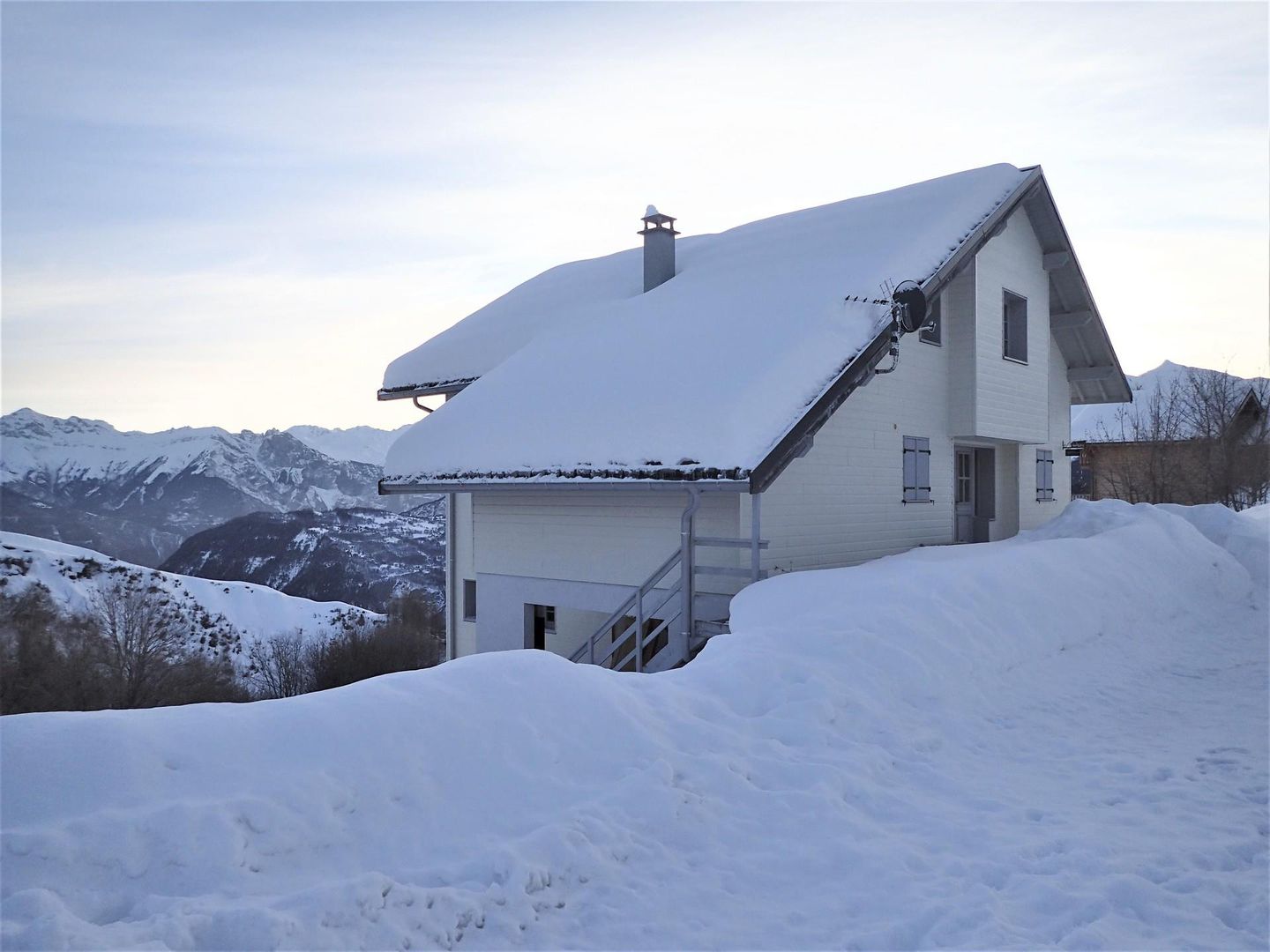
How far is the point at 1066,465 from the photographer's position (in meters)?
19.7

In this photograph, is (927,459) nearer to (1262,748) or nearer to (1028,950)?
(1262,748)

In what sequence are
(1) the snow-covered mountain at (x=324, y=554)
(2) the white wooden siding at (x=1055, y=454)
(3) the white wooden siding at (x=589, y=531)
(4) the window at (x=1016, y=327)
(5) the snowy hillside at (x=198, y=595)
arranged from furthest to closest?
(1) the snow-covered mountain at (x=324, y=554) < (5) the snowy hillside at (x=198, y=595) < (2) the white wooden siding at (x=1055, y=454) < (4) the window at (x=1016, y=327) < (3) the white wooden siding at (x=589, y=531)

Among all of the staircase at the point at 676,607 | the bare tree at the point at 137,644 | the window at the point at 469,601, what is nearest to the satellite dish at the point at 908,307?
the staircase at the point at 676,607

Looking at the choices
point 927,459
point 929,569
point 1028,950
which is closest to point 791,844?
point 1028,950

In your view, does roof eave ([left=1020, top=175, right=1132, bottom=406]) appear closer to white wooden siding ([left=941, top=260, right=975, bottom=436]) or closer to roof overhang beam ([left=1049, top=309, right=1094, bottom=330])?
roof overhang beam ([left=1049, top=309, right=1094, bottom=330])

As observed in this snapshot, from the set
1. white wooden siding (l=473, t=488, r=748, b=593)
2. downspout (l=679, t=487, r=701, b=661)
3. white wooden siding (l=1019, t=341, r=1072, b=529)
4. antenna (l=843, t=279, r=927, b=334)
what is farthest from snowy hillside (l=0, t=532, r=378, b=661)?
antenna (l=843, t=279, r=927, b=334)

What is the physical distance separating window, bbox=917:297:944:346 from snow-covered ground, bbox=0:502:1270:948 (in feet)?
24.6

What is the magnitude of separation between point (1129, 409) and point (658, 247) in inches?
1747

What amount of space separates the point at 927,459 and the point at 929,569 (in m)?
4.62

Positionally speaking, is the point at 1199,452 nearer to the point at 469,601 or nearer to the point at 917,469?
the point at 917,469

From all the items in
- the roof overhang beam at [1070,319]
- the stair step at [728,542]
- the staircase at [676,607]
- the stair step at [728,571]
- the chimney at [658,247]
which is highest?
the chimney at [658,247]

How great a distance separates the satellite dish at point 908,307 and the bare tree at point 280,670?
3196 centimetres

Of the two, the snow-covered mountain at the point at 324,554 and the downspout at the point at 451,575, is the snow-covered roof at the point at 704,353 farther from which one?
the snow-covered mountain at the point at 324,554

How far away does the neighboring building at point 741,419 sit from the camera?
10.4 m
